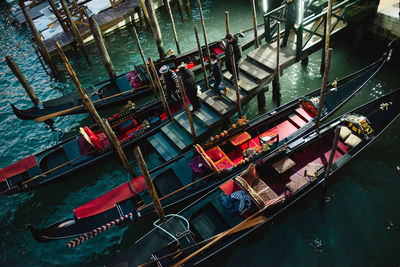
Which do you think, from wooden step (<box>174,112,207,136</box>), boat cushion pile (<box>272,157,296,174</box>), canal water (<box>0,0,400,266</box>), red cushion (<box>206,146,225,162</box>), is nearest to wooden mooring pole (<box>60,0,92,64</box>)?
canal water (<box>0,0,400,266</box>)

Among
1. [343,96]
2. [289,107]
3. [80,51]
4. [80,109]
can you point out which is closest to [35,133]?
[80,109]

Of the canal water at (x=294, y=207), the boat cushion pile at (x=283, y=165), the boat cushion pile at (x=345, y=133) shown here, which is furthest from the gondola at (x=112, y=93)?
the boat cushion pile at (x=345, y=133)

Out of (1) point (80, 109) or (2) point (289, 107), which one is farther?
(1) point (80, 109)

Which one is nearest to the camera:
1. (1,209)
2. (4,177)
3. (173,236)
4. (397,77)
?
(173,236)

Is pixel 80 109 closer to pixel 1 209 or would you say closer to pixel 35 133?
pixel 35 133

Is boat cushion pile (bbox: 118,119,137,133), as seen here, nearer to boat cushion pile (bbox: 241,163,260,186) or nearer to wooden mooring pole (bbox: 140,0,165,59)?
wooden mooring pole (bbox: 140,0,165,59)

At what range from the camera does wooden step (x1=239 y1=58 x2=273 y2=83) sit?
9523 millimetres

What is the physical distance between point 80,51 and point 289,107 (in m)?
12.8

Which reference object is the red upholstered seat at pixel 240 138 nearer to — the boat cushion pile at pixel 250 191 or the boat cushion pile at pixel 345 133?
the boat cushion pile at pixel 250 191

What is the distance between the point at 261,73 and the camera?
966cm

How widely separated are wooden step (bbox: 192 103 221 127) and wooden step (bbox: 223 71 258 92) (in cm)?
134

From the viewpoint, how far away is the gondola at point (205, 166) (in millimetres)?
7254

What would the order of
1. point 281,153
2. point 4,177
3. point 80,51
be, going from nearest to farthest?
point 281,153
point 4,177
point 80,51

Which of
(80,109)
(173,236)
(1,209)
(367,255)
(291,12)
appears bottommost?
(367,255)
